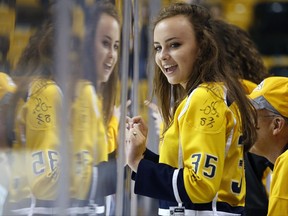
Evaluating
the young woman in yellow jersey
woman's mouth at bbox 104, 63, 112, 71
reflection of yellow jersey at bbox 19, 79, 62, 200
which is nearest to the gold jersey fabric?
the young woman in yellow jersey

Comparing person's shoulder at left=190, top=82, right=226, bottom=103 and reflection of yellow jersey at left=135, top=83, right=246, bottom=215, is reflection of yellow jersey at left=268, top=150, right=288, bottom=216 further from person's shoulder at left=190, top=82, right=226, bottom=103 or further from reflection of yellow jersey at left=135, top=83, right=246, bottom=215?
person's shoulder at left=190, top=82, right=226, bottom=103

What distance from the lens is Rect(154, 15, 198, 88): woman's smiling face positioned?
1.79m

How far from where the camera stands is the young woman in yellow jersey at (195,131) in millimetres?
1642

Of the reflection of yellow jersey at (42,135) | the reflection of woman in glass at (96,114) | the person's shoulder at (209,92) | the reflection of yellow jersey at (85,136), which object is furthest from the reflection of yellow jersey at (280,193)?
the reflection of yellow jersey at (42,135)

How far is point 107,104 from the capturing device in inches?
48.1

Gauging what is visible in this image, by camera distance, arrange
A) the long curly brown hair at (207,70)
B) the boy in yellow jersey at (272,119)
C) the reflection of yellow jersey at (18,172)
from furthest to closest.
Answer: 1. the boy in yellow jersey at (272,119)
2. the long curly brown hair at (207,70)
3. the reflection of yellow jersey at (18,172)

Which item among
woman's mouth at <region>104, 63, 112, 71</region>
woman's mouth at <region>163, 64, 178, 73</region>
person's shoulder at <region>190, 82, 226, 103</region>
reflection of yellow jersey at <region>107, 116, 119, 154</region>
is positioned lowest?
reflection of yellow jersey at <region>107, 116, 119, 154</region>

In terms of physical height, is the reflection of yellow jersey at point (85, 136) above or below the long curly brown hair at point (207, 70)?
below

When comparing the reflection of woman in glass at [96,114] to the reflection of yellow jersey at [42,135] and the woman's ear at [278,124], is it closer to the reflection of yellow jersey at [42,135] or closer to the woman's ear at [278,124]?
the reflection of yellow jersey at [42,135]

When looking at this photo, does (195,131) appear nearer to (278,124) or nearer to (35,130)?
(278,124)

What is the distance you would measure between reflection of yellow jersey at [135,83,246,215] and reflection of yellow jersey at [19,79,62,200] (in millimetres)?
732

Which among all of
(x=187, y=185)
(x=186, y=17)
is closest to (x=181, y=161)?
(x=187, y=185)

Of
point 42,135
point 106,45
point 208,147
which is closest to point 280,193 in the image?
point 208,147

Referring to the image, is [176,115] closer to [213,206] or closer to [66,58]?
[213,206]
